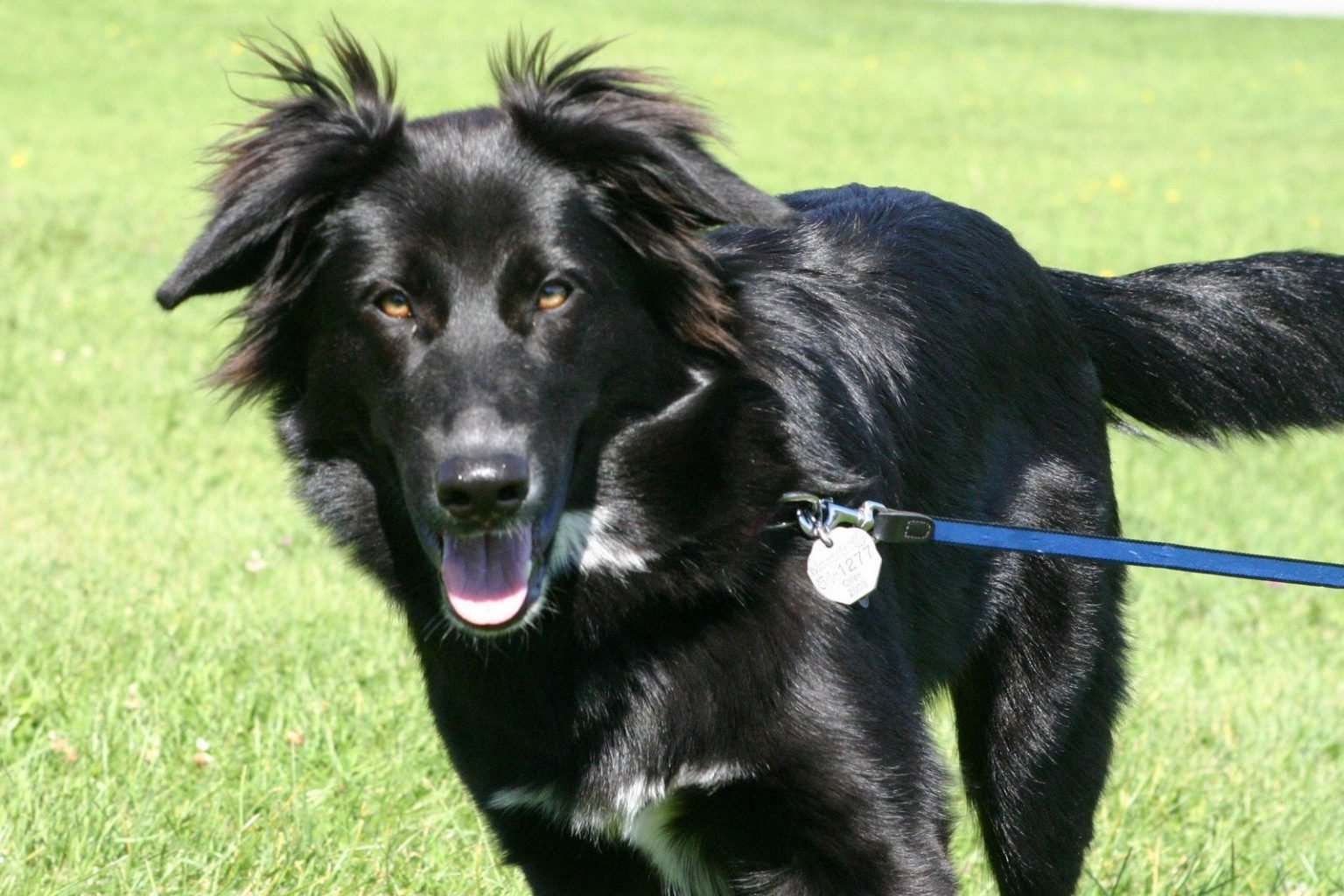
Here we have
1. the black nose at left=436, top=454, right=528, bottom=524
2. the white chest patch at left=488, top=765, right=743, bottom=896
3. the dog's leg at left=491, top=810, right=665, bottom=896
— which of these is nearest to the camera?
the black nose at left=436, top=454, right=528, bottom=524

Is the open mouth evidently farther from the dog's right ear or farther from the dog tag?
the dog's right ear

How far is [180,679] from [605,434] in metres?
2.00

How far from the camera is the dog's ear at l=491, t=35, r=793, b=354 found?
294cm

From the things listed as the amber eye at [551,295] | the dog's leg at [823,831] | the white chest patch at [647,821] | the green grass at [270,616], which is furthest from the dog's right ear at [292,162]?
the dog's leg at [823,831]

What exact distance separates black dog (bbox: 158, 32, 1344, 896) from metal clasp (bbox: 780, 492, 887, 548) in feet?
0.16

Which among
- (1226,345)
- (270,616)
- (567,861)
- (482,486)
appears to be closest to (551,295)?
(482,486)

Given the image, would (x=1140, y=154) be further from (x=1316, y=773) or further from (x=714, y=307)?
(x=714, y=307)

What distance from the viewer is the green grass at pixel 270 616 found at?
12.4 feet

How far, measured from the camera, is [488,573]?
9.27ft

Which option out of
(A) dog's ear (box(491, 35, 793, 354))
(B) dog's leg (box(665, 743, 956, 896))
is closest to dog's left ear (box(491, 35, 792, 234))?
(A) dog's ear (box(491, 35, 793, 354))

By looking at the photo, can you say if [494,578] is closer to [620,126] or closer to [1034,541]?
[620,126]

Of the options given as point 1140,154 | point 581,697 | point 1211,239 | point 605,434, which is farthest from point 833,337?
point 1140,154

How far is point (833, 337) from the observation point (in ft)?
10.7

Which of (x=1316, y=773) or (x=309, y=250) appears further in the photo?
(x=1316, y=773)
